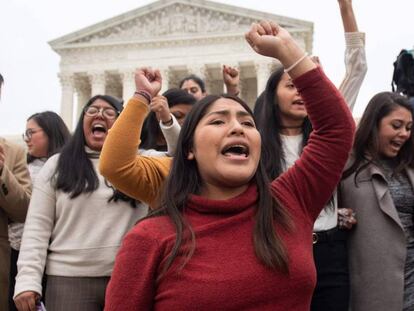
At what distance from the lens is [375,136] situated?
3797mm

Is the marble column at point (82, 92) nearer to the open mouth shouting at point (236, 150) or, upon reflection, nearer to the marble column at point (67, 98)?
the marble column at point (67, 98)

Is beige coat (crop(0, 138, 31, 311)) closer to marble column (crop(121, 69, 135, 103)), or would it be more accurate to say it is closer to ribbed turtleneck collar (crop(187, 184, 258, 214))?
ribbed turtleneck collar (crop(187, 184, 258, 214))

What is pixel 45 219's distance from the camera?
11.8 feet

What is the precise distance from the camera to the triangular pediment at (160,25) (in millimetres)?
40000

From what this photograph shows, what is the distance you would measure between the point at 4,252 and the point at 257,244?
2.88m

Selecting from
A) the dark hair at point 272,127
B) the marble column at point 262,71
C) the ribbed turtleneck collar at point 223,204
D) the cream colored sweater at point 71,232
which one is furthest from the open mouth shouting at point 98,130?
the marble column at point 262,71

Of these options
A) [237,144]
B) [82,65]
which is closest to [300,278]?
[237,144]

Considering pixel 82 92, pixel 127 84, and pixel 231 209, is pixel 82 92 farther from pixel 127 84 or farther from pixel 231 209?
pixel 231 209

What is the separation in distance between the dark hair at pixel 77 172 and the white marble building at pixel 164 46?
35.1 metres

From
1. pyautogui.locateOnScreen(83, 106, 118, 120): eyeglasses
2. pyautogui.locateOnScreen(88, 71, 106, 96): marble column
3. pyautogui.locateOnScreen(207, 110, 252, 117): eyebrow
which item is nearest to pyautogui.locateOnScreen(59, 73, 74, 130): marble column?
pyautogui.locateOnScreen(88, 71, 106, 96): marble column

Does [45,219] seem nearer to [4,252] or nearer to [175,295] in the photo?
[4,252]

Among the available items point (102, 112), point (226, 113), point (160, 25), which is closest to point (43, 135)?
point (102, 112)

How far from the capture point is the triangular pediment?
40.0 metres

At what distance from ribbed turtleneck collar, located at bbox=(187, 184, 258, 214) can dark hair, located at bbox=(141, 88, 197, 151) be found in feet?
7.92
